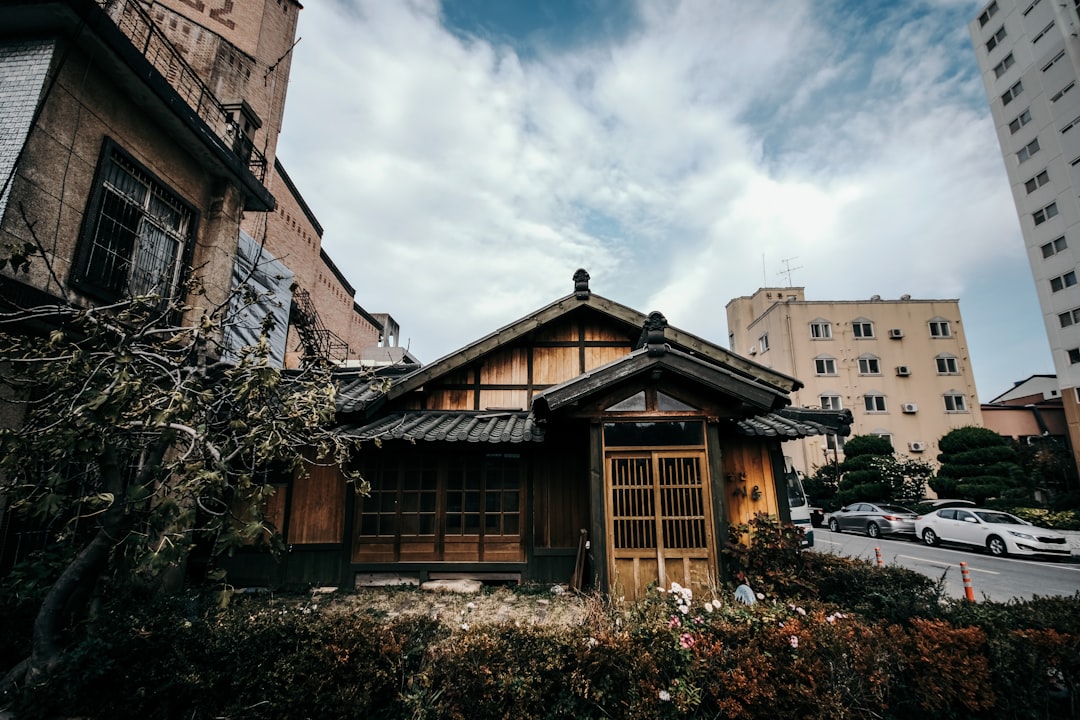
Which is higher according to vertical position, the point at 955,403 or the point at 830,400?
the point at 830,400

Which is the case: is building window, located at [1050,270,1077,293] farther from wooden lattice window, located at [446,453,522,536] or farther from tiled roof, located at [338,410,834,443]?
wooden lattice window, located at [446,453,522,536]

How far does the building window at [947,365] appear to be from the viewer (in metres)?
33.1

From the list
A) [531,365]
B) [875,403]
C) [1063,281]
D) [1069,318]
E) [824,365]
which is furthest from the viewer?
[824,365]

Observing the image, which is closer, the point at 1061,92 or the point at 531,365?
the point at 531,365

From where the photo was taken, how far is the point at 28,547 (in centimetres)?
668

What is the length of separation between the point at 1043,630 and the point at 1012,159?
39601mm

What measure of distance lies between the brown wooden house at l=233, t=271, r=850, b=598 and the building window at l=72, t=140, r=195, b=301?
14.0ft

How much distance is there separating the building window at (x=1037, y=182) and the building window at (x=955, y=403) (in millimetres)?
13603

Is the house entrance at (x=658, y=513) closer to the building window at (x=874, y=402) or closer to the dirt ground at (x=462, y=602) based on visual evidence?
the dirt ground at (x=462, y=602)

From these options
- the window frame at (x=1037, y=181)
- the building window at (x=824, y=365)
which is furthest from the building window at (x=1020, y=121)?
the building window at (x=824, y=365)

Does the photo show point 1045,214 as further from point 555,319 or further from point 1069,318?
point 555,319

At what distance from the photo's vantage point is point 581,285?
11.6 metres

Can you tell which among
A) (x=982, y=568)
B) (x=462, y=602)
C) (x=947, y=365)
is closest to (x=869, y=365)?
(x=947, y=365)

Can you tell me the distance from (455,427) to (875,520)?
69.3 feet
